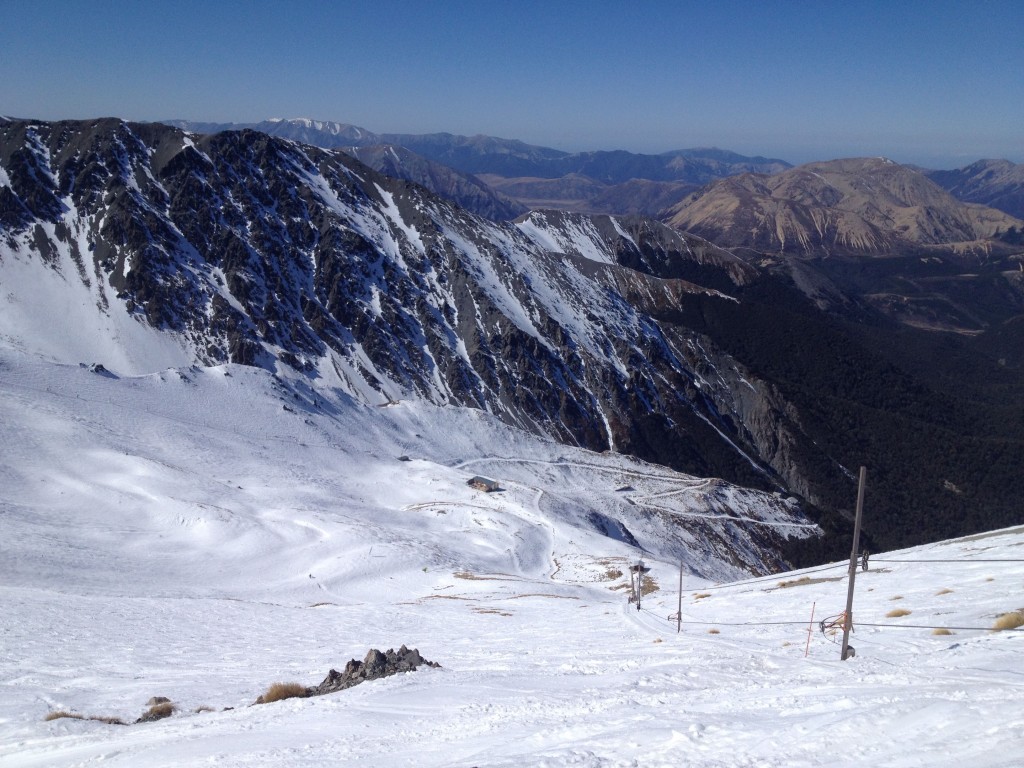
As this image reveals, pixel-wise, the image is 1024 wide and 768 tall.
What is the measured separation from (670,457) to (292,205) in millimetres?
86872

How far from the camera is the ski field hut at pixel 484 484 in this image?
7125 centimetres

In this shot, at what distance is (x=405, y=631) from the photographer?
81.7 feet

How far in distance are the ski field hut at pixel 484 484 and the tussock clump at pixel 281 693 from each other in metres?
55.3

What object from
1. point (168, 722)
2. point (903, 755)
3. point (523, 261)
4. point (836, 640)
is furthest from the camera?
point (523, 261)

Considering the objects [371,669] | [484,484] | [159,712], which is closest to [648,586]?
[371,669]

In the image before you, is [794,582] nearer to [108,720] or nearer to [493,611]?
[493,611]

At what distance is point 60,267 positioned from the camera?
368ft

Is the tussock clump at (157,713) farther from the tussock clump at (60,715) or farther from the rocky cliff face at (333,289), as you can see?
the rocky cliff face at (333,289)

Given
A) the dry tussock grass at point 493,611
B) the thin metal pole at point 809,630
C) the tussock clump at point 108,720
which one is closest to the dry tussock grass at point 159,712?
the tussock clump at point 108,720

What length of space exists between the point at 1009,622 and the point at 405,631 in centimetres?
1792

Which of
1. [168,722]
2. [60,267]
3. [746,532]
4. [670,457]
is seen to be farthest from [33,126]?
[168,722]

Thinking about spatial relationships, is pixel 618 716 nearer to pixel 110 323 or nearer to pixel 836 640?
pixel 836 640

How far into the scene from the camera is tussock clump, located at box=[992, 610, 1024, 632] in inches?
568

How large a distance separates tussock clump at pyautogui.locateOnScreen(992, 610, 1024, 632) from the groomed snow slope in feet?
1.00
